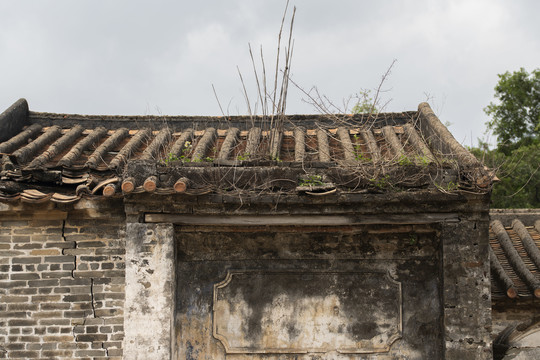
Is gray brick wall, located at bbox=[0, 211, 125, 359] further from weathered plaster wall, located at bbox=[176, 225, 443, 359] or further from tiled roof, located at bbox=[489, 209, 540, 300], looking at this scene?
tiled roof, located at bbox=[489, 209, 540, 300]

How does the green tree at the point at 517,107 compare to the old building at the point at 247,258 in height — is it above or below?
above

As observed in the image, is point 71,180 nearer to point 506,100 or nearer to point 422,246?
point 422,246

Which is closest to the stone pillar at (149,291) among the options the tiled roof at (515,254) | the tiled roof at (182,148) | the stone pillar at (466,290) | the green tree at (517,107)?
the tiled roof at (182,148)

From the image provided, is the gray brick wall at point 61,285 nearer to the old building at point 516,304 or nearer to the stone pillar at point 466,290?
the stone pillar at point 466,290

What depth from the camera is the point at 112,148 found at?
23.6 ft

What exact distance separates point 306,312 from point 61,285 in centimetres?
242

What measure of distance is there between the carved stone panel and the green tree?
1467cm

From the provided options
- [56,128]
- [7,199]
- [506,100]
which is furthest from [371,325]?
[506,100]

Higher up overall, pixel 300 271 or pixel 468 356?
pixel 300 271

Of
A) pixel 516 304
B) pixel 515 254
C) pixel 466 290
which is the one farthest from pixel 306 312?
pixel 515 254

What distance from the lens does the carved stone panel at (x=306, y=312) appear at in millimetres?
5832

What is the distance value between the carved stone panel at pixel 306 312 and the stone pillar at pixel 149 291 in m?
0.52

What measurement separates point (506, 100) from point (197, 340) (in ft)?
54.8

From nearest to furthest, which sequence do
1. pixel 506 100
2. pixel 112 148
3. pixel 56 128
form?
pixel 112 148, pixel 56 128, pixel 506 100
